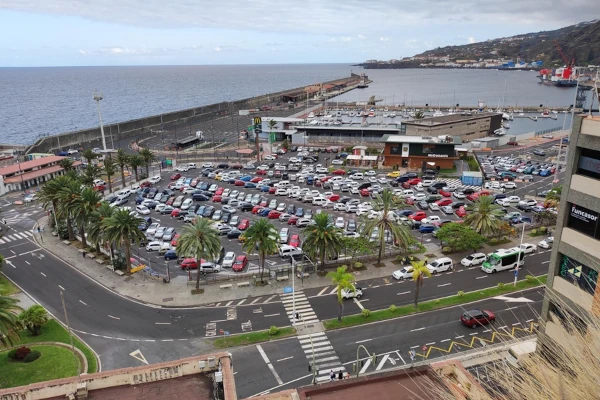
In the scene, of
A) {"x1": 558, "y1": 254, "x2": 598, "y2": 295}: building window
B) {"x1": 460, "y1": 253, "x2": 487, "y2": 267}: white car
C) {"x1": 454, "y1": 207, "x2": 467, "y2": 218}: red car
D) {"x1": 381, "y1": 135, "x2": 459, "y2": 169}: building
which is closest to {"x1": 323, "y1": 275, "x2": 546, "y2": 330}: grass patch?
{"x1": 460, "y1": 253, "x2": 487, "y2": 267}: white car

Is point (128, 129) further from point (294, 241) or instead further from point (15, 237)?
point (294, 241)

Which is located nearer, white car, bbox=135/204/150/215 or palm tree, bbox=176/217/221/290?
palm tree, bbox=176/217/221/290

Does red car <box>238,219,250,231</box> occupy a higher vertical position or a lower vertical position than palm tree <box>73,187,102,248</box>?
lower

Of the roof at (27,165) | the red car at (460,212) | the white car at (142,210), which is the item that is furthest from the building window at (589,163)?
the roof at (27,165)

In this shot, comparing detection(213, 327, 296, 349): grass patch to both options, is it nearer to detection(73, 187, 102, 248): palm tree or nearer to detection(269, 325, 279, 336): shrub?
detection(269, 325, 279, 336): shrub

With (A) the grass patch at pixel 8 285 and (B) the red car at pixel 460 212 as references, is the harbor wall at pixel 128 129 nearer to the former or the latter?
(A) the grass patch at pixel 8 285

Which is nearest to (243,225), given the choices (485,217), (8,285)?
(8,285)

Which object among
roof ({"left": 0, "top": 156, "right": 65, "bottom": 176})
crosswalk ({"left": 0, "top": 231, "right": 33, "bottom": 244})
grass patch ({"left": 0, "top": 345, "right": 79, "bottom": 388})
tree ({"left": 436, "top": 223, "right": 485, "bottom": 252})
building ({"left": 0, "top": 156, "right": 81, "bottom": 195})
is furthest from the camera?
roof ({"left": 0, "top": 156, "right": 65, "bottom": 176})
